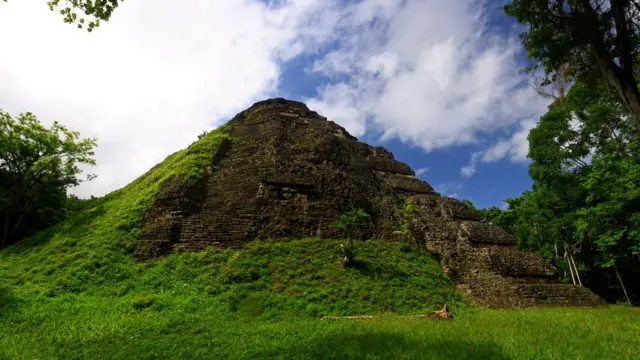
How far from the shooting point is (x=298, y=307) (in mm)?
8289

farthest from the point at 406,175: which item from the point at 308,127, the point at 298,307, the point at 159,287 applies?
the point at 159,287

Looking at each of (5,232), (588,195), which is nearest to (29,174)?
(5,232)

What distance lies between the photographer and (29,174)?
15.4 metres

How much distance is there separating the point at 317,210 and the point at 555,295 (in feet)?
23.6

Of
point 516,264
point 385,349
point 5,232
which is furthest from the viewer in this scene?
point 5,232

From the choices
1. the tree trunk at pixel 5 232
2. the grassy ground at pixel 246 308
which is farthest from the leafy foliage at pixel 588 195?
the tree trunk at pixel 5 232

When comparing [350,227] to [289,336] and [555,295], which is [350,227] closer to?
[555,295]

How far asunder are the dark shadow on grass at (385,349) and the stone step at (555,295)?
5689 millimetres

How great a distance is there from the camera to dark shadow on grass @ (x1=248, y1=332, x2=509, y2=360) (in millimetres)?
4945

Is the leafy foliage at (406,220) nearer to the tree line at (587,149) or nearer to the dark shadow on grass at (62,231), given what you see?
the tree line at (587,149)

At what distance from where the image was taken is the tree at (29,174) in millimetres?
15133

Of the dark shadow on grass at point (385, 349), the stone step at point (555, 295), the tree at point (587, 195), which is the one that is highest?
the tree at point (587, 195)

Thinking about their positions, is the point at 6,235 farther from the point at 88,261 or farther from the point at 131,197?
the point at 88,261

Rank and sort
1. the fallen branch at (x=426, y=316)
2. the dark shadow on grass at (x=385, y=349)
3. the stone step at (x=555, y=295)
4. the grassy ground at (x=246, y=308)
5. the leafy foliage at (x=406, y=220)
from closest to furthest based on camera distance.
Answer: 1. the dark shadow on grass at (x=385, y=349)
2. the grassy ground at (x=246, y=308)
3. the fallen branch at (x=426, y=316)
4. the stone step at (x=555, y=295)
5. the leafy foliage at (x=406, y=220)
